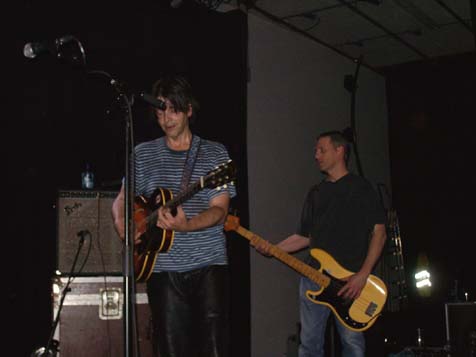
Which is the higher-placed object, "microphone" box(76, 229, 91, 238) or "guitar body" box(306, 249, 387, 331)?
"microphone" box(76, 229, 91, 238)

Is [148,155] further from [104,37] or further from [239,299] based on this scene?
[239,299]

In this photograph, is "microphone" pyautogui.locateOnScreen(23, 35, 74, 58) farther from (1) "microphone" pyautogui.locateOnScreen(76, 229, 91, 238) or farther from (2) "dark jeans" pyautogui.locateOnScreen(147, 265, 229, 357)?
(1) "microphone" pyautogui.locateOnScreen(76, 229, 91, 238)

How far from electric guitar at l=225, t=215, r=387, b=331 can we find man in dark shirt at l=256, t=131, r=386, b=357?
0.04 m

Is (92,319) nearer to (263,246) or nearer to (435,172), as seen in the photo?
(263,246)

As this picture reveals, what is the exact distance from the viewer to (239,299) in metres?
5.57

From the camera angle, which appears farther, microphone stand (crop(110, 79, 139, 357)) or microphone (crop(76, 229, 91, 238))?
microphone (crop(76, 229, 91, 238))

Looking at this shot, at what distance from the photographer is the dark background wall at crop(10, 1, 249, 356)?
4105mm

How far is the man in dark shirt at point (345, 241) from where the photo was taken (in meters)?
4.22

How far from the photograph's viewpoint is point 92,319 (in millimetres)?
3740

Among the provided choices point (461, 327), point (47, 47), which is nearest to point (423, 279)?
point (461, 327)

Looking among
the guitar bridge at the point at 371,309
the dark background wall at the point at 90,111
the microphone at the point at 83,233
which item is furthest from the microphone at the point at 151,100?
the guitar bridge at the point at 371,309

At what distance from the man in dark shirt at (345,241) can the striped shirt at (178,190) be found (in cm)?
155

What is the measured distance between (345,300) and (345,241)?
1.21 ft

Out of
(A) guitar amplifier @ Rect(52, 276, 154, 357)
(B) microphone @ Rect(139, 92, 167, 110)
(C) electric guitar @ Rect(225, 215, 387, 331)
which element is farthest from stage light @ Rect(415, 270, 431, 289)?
(B) microphone @ Rect(139, 92, 167, 110)
